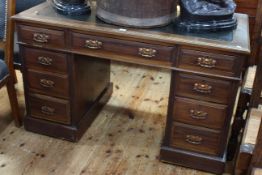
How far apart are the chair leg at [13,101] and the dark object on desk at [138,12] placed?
713 mm

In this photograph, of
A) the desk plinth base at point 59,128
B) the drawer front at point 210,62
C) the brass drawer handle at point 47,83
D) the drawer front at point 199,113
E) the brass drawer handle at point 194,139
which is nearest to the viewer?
the drawer front at point 210,62

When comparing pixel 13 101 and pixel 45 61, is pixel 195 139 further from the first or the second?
pixel 13 101

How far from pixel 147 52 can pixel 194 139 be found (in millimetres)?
531

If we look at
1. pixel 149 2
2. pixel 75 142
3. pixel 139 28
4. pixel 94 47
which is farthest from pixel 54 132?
pixel 149 2

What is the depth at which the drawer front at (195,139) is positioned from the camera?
1.78 m

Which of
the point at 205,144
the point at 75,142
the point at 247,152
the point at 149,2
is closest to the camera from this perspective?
the point at 247,152

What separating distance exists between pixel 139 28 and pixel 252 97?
63 cm

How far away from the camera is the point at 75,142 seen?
80.5 inches

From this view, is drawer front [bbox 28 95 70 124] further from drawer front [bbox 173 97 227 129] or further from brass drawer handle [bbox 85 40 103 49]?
drawer front [bbox 173 97 227 129]

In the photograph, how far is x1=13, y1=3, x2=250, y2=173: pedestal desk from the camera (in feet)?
5.22

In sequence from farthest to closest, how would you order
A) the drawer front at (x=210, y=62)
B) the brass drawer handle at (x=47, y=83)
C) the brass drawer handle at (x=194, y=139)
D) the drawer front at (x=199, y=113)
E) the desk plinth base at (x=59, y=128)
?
1. the desk plinth base at (x=59, y=128)
2. the brass drawer handle at (x=47, y=83)
3. the brass drawer handle at (x=194, y=139)
4. the drawer front at (x=199, y=113)
5. the drawer front at (x=210, y=62)

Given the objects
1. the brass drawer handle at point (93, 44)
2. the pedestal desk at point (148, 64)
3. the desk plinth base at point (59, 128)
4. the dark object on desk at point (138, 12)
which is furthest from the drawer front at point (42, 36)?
the desk plinth base at point (59, 128)

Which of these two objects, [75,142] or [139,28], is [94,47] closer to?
[139,28]

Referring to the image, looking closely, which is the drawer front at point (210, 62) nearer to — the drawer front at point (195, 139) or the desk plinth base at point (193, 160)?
the drawer front at point (195, 139)
